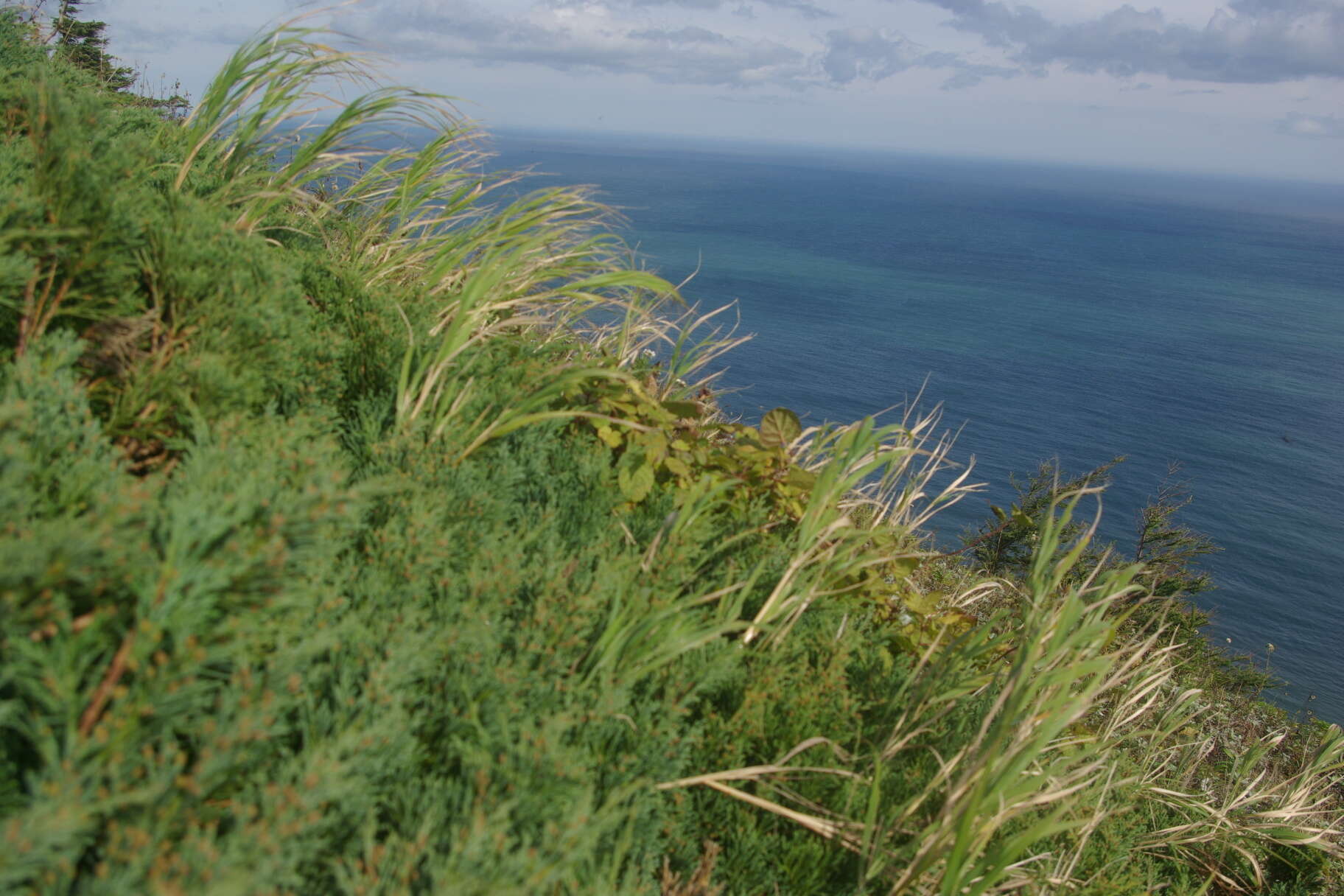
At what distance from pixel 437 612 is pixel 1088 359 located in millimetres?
78578

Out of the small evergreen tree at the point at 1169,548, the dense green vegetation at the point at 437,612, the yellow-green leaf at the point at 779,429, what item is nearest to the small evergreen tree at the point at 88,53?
the dense green vegetation at the point at 437,612

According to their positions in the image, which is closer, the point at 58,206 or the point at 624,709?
the point at 624,709

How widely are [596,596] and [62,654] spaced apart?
1.08 meters

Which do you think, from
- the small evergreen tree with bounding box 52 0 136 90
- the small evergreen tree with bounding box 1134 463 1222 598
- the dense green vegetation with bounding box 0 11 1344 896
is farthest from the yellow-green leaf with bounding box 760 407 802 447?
the small evergreen tree with bounding box 1134 463 1222 598

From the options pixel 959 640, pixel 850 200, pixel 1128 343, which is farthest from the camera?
pixel 850 200

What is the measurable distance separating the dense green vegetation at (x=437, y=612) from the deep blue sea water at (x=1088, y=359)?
587cm

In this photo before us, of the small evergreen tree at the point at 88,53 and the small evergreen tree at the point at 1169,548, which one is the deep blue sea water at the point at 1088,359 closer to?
the small evergreen tree at the point at 1169,548

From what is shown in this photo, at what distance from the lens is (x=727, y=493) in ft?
9.73

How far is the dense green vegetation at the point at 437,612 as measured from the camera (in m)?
1.23

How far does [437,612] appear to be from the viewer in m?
1.85

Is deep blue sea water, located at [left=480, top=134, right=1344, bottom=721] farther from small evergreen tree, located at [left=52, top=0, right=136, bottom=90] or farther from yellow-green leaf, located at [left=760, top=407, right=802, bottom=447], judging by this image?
yellow-green leaf, located at [left=760, top=407, right=802, bottom=447]

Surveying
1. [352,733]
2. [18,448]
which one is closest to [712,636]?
[352,733]

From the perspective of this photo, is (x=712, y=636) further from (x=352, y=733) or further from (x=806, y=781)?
(x=352, y=733)

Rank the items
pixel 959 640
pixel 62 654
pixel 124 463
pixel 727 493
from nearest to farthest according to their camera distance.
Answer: pixel 62 654
pixel 124 463
pixel 959 640
pixel 727 493
